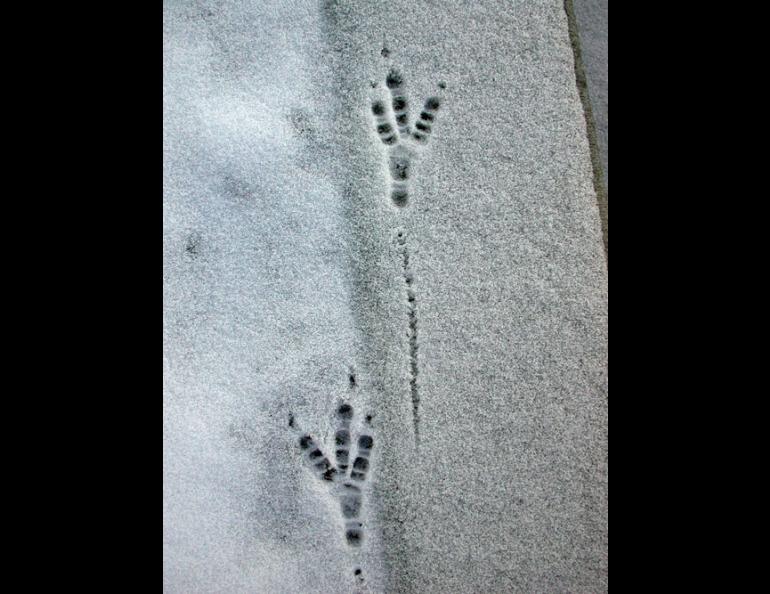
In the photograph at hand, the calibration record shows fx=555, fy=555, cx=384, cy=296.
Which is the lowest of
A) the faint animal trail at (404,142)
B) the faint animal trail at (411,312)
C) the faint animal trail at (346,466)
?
the faint animal trail at (346,466)

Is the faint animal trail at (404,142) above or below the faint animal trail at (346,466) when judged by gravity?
above

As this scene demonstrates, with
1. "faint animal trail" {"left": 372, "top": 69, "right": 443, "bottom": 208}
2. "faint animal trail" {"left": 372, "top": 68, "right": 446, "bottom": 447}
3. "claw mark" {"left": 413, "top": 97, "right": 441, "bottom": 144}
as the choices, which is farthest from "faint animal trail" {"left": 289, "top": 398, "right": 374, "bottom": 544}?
"claw mark" {"left": 413, "top": 97, "right": 441, "bottom": 144}

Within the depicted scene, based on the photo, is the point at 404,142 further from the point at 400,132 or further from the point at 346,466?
the point at 346,466

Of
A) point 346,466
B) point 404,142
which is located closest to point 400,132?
point 404,142

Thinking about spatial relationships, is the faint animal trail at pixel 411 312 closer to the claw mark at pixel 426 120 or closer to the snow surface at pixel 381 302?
the snow surface at pixel 381 302

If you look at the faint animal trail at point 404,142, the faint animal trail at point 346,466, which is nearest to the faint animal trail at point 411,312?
the faint animal trail at point 404,142
